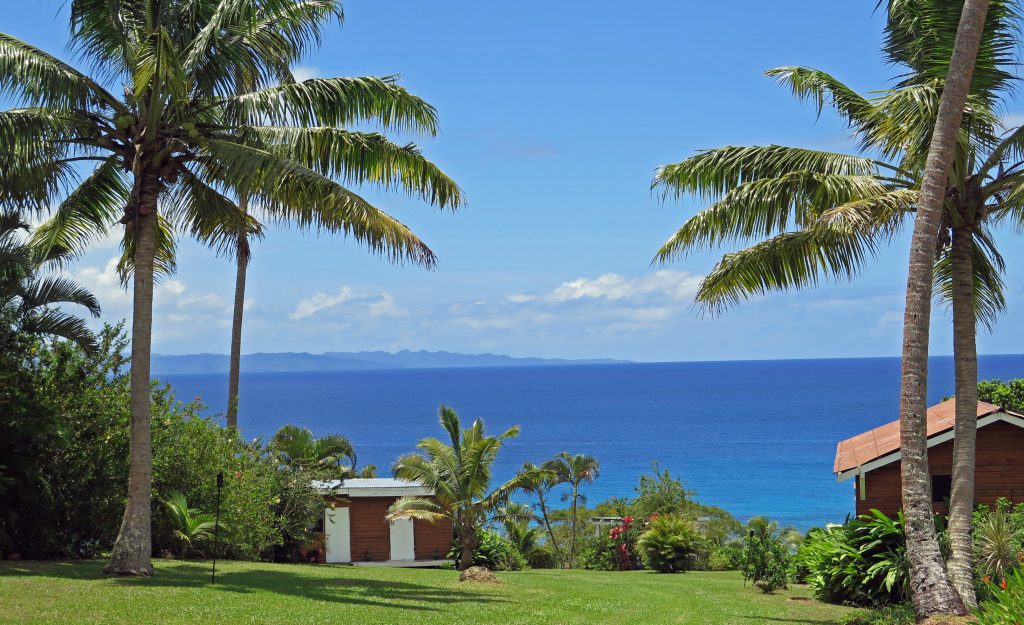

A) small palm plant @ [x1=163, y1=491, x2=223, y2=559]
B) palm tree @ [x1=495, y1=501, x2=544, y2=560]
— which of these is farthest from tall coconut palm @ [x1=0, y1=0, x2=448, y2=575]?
palm tree @ [x1=495, y1=501, x2=544, y2=560]

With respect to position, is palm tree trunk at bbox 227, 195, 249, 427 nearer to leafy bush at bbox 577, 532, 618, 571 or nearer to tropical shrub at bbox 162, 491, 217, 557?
tropical shrub at bbox 162, 491, 217, 557

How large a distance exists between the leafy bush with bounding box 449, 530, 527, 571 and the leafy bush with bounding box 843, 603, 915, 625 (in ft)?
58.3

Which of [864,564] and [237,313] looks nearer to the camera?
[864,564]

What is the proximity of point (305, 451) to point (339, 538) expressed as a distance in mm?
4732

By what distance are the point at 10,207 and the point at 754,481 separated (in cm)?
8463

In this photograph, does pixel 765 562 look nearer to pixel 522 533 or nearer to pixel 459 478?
pixel 459 478

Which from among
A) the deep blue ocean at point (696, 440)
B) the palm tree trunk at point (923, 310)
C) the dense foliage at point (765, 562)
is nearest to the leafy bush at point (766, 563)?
the dense foliage at point (765, 562)

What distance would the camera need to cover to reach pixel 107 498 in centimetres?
1827

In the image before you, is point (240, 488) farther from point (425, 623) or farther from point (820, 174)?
point (820, 174)

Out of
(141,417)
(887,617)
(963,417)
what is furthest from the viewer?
(141,417)

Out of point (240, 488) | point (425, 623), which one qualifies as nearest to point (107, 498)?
point (240, 488)

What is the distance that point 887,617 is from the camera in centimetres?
1285

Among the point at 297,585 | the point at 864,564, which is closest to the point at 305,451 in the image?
the point at 297,585

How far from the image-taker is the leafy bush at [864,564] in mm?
14961
